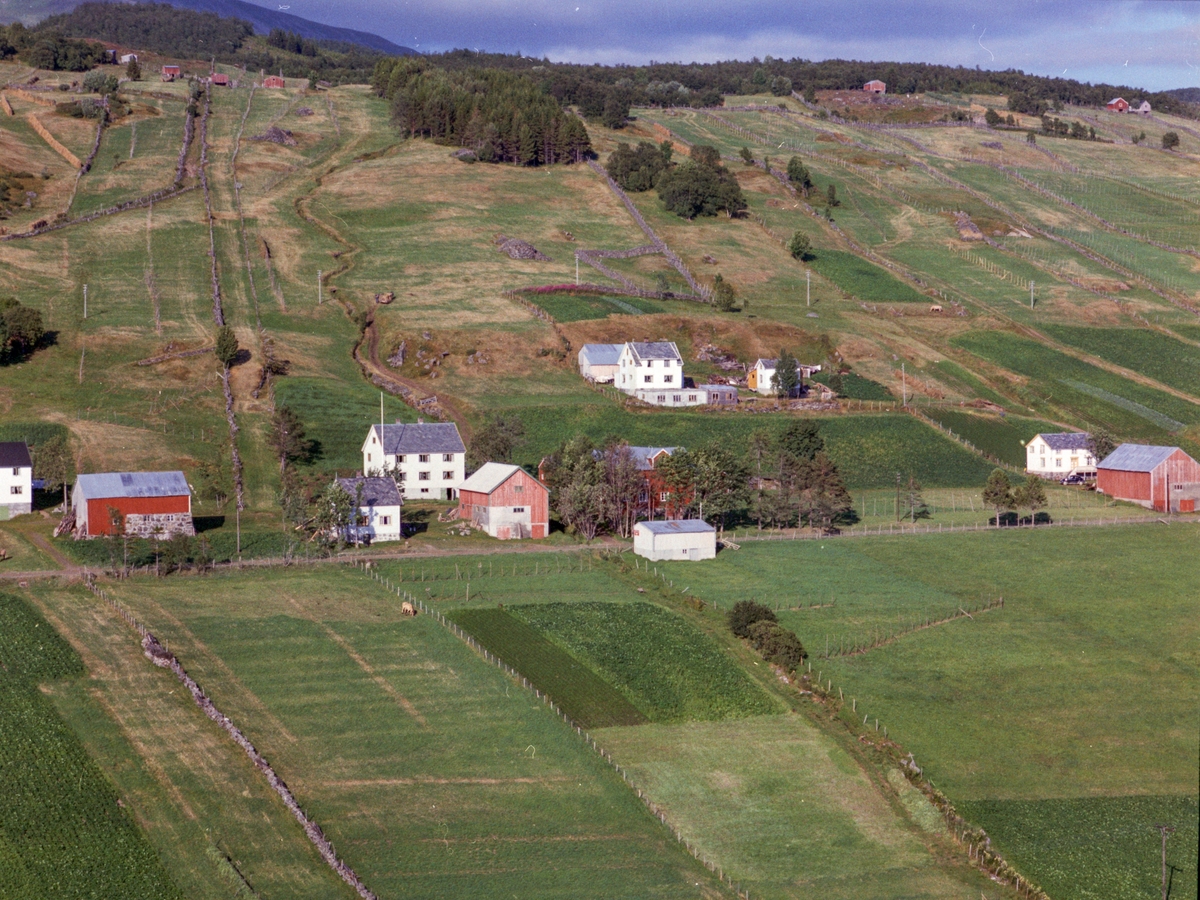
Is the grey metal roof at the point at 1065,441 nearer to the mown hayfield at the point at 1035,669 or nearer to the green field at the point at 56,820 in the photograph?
the mown hayfield at the point at 1035,669

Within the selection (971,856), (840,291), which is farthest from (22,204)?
(971,856)

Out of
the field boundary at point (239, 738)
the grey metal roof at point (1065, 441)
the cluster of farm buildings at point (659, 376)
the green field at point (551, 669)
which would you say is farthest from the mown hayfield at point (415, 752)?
the grey metal roof at point (1065, 441)

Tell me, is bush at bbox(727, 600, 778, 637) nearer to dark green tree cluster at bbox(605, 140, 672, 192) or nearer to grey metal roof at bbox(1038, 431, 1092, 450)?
grey metal roof at bbox(1038, 431, 1092, 450)

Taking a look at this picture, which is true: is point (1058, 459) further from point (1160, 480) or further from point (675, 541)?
point (675, 541)

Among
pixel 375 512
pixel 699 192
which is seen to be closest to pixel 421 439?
pixel 375 512

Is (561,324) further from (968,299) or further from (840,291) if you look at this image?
(968,299)

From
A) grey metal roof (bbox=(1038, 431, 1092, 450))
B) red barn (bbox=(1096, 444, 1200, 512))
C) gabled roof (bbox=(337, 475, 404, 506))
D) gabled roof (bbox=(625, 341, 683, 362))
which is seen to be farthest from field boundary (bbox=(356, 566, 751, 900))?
grey metal roof (bbox=(1038, 431, 1092, 450))
